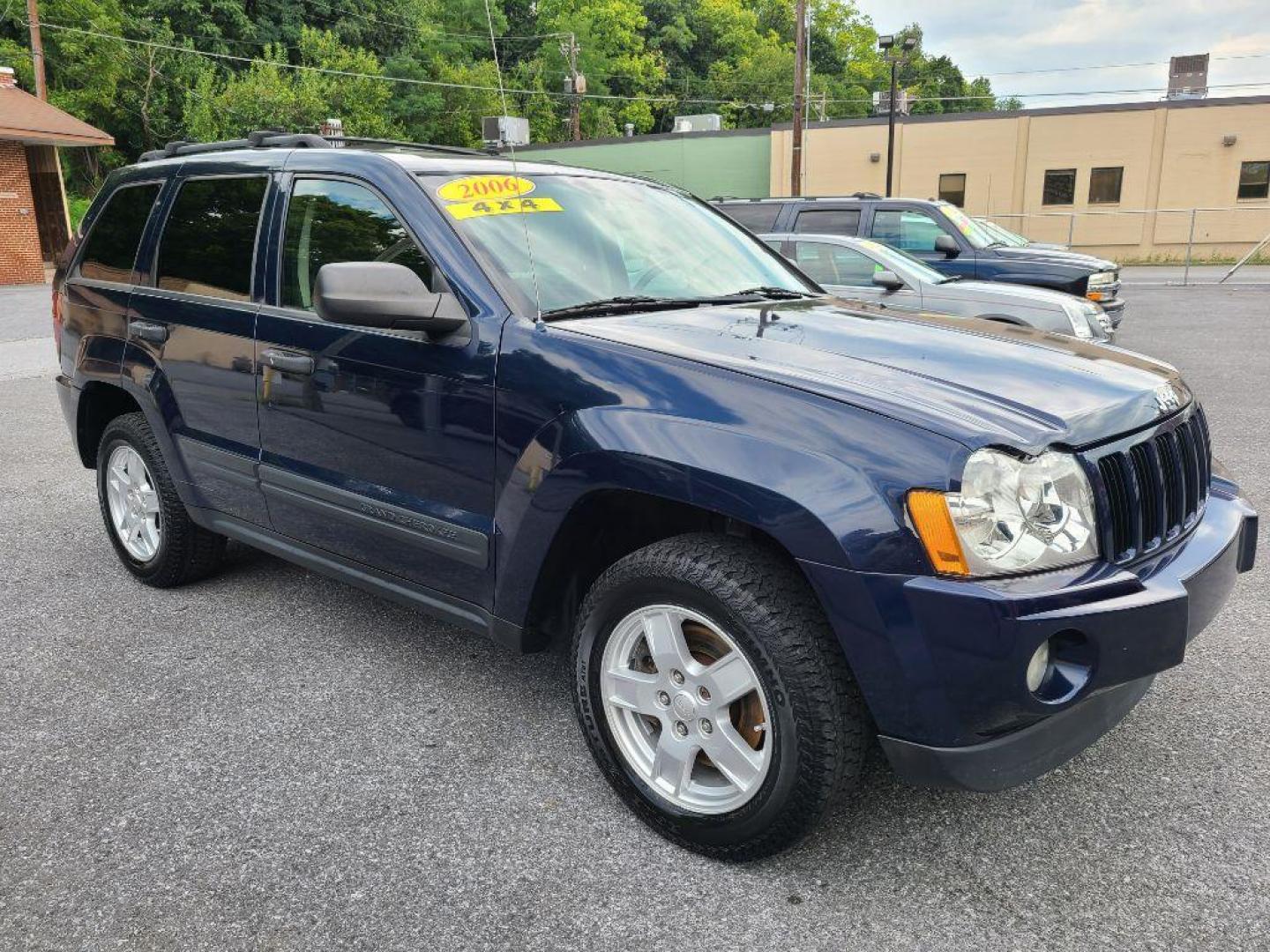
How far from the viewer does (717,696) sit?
245cm

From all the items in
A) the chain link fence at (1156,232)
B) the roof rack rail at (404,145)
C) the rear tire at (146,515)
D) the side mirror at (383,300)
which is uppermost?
the roof rack rail at (404,145)

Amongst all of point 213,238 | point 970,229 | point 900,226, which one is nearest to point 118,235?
point 213,238

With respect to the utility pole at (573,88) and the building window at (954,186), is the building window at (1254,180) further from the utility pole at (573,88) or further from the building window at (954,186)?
the utility pole at (573,88)

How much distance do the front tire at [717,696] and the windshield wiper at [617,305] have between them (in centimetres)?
80

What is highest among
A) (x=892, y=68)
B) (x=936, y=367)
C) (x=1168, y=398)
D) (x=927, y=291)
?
(x=892, y=68)

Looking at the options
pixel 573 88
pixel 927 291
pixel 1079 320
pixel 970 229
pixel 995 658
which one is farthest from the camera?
pixel 573 88

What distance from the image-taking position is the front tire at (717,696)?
2.26 meters

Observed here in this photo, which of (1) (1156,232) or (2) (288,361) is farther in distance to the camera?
(1) (1156,232)

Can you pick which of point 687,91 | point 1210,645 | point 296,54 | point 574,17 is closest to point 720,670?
point 1210,645

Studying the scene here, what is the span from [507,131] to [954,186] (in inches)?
1344

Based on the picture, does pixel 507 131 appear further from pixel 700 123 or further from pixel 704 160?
pixel 700 123

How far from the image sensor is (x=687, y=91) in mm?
76562

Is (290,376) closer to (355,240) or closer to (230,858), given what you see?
(355,240)

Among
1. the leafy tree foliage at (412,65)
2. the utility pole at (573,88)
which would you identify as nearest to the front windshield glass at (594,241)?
the leafy tree foliage at (412,65)
